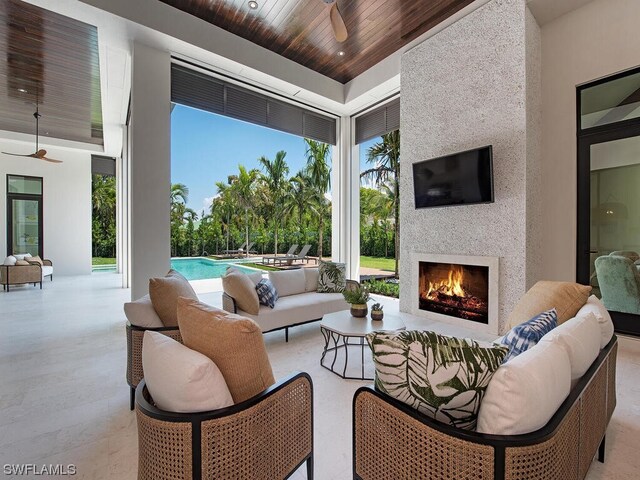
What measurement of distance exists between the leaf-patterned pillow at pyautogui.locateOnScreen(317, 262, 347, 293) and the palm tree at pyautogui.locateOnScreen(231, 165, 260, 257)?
11060 mm

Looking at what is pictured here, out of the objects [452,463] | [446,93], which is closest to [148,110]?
[446,93]

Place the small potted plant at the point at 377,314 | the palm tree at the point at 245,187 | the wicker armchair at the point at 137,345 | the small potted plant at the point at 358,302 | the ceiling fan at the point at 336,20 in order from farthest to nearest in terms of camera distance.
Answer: the palm tree at the point at 245,187, the small potted plant at the point at 358,302, the small potted plant at the point at 377,314, the ceiling fan at the point at 336,20, the wicker armchair at the point at 137,345

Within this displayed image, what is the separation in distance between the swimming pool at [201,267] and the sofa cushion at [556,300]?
30.6 feet

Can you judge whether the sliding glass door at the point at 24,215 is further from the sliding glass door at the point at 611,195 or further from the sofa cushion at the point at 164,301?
the sliding glass door at the point at 611,195

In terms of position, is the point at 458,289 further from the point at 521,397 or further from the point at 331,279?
the point at 521,397

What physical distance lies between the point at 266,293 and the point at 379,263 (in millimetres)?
9482

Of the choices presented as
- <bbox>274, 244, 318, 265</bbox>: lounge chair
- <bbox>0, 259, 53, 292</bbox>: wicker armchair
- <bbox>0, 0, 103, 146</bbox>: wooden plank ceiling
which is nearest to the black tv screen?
<bbox>0, 0, 103, 146</bbox>: wooden plank ceiling

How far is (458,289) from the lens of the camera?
4160 mm

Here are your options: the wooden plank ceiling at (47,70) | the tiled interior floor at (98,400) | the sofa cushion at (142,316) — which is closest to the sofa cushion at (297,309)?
the tiled interior floor at (98,400)

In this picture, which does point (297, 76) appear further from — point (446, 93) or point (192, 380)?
point (192, 380)

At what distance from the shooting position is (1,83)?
5258mm

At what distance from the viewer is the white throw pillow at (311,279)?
4371mm

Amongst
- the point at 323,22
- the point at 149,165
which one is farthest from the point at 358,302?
the point at 323,22

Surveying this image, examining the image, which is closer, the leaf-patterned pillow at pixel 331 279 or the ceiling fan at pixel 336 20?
the ceiling fan at pixel 336 20
